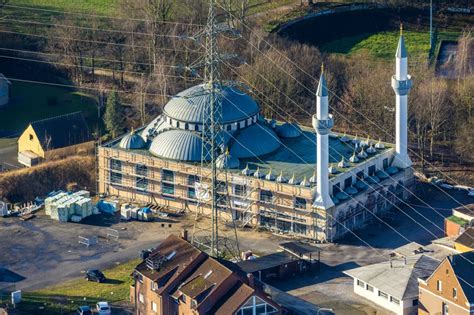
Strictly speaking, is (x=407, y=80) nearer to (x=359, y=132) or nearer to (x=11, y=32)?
(x=359, y=132)

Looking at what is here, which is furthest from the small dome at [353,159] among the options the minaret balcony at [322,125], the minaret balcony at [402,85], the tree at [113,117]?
the tree at [113,117]

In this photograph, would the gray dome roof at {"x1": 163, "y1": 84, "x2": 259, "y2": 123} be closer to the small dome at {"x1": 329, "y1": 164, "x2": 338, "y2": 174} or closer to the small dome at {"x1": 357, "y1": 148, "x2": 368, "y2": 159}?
the small dome at {"x1": 329, "y1": 164, "x2": 338, "y2": 174}

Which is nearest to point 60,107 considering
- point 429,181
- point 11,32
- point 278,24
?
point 11,32

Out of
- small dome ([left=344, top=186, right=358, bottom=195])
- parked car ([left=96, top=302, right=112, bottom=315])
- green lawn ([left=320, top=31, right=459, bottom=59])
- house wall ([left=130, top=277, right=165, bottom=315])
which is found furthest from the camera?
green lawn ([left=320, top=31, right=459, bottom=59])

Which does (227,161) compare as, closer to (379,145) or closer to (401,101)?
(379,145)

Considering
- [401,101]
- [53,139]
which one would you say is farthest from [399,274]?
[53,139]

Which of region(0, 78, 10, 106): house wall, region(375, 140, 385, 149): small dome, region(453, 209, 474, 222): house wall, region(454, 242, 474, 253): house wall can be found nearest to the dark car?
region(454, 242, 474, 253): house wall

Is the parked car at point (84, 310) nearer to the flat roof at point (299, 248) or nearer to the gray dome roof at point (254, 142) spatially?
the flat roof at point (299, 248)
